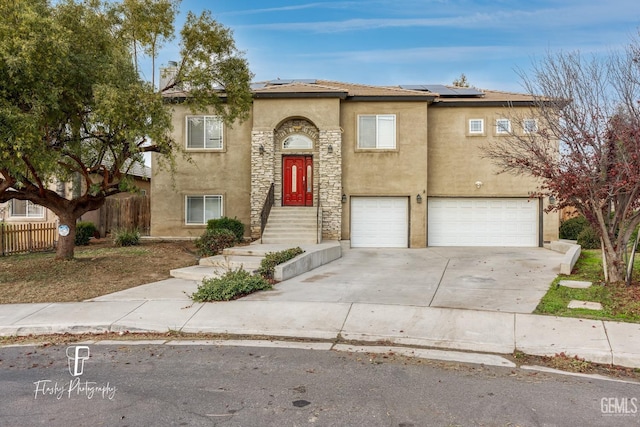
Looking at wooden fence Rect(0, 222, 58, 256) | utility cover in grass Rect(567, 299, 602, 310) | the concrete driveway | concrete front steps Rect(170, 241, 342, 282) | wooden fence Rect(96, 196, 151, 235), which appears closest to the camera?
utility cover in grass Rect(567, 299, 602, 310)

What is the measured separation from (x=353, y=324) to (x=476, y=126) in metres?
13.4

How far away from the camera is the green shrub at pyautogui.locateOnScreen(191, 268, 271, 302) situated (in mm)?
9078

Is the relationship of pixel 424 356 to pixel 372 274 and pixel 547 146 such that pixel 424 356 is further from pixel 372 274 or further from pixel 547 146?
pixel 547 146

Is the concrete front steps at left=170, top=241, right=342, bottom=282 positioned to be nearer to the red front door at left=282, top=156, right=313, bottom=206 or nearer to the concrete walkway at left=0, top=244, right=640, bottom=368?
the concrete walkway at left=0, top=244, right=640, bottom=368

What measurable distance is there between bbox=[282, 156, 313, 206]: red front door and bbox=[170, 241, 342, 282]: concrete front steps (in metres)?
4.40

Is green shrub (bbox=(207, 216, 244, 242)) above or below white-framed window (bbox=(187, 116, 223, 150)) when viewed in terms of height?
below

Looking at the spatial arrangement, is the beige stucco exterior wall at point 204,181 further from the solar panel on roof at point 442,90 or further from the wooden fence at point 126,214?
the solar panel on roof at point 442,90

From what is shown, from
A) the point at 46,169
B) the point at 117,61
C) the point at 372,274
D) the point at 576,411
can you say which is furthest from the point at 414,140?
the point at 576,411

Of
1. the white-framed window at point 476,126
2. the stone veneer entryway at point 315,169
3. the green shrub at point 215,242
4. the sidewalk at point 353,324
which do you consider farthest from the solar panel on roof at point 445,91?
the sidewalk at point 353,324

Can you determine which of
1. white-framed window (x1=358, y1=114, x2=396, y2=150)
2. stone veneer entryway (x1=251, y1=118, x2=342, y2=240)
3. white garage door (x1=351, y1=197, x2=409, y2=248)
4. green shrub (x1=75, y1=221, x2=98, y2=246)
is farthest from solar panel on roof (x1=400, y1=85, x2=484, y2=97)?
green shrub (x1=75, y1=221, x2=98, y2=246)

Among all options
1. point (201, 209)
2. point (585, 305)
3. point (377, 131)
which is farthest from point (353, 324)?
point (201, 209)

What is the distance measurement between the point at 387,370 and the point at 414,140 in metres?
13.4

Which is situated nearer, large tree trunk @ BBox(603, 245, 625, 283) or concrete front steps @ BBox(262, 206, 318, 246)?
large tree trunk @ BBox(603, 245, 625, 283)

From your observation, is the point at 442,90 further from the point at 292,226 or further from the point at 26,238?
the point at 26,238
